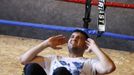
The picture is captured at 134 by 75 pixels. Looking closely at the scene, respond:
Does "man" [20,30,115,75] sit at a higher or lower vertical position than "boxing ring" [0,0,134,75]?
higher

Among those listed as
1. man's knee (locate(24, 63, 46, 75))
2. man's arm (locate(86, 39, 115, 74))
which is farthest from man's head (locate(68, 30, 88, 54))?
man's knee (locate(24, 63, 46, 75))

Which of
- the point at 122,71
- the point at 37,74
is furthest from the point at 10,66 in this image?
the point at 37,74

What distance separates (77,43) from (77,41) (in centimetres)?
1

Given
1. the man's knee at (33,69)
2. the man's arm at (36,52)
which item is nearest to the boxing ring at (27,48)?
the man's arm at (36,52)

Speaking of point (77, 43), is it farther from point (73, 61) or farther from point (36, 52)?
point (36, 52)

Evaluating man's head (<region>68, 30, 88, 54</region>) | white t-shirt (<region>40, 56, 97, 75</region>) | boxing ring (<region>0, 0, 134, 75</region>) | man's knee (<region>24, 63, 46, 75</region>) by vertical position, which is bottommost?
boxing ring (<region>0, 0, 134, 75</region>)

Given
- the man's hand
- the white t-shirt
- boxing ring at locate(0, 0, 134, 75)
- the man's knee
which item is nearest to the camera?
the man's knee

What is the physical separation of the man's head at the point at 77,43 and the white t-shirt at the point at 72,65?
6 cm

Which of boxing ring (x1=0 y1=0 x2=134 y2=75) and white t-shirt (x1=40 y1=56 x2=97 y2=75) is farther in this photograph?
boxing ring (x1=0 y1=0 x2=134 y2=75)

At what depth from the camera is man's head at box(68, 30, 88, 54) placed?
226 cm

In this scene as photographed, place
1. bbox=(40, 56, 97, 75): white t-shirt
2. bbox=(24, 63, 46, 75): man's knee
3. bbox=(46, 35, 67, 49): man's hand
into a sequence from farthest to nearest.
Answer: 1. bbox=(46, 35, 67, 49): man's hand
2. bbox=(40, 56, 97, 75): white t-shirt
3. bbox=(24, 63, 46, 75): man's knee

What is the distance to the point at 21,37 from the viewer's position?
→ 15.8ft

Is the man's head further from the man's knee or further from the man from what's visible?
the man's knee

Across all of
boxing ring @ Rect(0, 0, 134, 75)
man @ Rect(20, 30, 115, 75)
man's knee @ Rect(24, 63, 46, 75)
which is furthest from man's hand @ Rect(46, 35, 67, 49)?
boxing ring @ Rect(0, 0, 134, 75)
